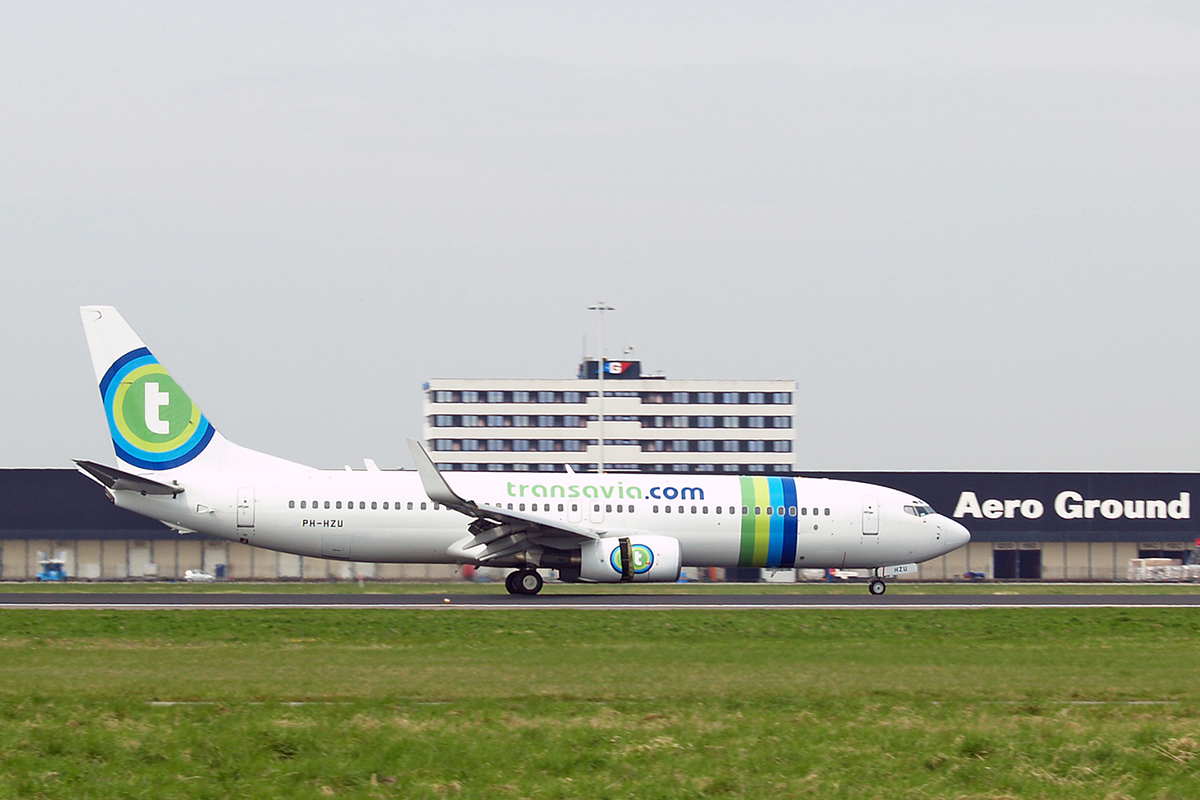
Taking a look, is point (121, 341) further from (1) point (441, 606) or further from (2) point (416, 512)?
(1) point (441, 606)

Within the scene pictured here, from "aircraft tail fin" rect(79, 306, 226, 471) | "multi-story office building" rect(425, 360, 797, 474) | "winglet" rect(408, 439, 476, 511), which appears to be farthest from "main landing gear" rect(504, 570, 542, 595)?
"multi-story office building" rect(425, 360, 797, 474)

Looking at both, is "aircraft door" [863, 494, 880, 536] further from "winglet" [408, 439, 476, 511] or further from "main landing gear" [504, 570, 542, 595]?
"winglet" [408, 439, 476, 511]

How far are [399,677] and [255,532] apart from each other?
20.3 meters

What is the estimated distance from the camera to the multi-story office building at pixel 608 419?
96375mm

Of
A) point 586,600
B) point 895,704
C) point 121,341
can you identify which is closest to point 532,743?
point 895,704

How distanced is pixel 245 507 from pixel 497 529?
7218 mm

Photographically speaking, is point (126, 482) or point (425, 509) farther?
point (425, 509)

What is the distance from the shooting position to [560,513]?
37844mm

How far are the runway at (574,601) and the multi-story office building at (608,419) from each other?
2217 inches

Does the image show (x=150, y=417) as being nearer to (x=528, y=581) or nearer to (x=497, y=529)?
(x=497, y=529)

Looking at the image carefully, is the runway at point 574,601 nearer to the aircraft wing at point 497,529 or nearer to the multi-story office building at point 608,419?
the aircraft wing at point 497,529

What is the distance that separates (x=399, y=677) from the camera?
18125 mm

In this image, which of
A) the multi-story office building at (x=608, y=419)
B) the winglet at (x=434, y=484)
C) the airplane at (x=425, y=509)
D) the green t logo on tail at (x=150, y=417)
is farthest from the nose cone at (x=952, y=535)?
the multi-story office building at (x=608, y=419)

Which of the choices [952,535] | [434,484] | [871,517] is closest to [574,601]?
[434,484]
